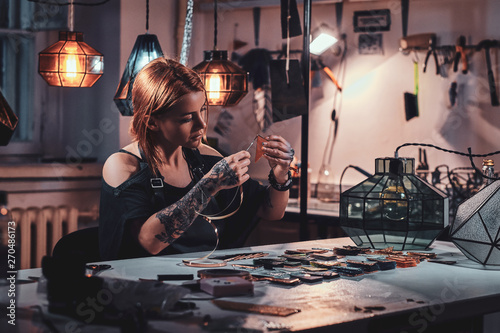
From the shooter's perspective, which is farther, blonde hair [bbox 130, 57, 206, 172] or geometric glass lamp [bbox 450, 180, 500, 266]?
blonde hair [bbox 130, 57, 206, 172]

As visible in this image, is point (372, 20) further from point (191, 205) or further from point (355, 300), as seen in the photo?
point (355, 300)

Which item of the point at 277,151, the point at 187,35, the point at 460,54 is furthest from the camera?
the point at 460,54

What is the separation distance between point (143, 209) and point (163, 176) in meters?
0.20

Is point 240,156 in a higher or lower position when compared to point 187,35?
lower

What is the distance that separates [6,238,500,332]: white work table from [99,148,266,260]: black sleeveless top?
0.25 m

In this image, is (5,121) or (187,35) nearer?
(5,121)

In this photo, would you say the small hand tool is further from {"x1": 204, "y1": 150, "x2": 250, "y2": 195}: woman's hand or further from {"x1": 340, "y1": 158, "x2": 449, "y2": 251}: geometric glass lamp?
{"x1": 204, "y1": 150, "x2": 250, "y2": 195}: woman's hand

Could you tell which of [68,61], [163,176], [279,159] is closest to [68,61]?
[68,61]

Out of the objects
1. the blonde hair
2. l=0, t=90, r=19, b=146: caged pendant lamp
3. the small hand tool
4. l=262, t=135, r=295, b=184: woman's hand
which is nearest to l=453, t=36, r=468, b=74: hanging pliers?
the small hand tool

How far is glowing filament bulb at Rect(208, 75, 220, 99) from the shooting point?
261 cm

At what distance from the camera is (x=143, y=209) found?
1939 mm

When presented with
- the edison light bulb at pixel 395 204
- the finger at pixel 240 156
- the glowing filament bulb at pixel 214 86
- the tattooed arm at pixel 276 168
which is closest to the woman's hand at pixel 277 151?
the tattooed arm at pixel 276 168

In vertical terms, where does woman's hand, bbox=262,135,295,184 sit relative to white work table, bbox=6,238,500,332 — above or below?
above

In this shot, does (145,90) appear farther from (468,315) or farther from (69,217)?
(69,217)
